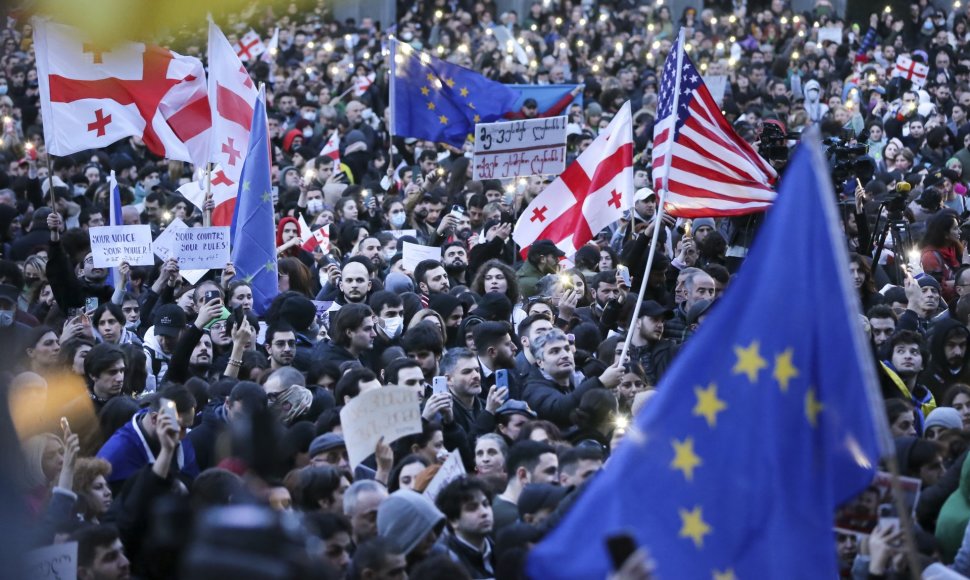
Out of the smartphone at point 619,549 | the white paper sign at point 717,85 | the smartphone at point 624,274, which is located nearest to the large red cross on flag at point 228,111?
the smartphone at point 624,274

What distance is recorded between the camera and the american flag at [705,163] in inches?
380

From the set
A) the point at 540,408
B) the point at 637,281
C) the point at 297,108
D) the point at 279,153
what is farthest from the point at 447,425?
the point at 297,108

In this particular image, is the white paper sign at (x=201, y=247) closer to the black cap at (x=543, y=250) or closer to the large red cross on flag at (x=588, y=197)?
the black cap at (x=543, y=250)

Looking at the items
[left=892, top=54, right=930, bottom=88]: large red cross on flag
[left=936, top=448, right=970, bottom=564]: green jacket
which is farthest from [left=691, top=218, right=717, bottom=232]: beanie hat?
[left=892, top=54, right=930, bottom=88]: large red cross on flag

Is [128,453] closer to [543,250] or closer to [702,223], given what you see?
[543,250]

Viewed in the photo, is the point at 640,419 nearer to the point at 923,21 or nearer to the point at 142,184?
the point at 142,184

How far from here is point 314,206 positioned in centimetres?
1439

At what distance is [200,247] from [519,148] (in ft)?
9.92

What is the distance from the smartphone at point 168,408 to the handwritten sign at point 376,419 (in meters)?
0.74

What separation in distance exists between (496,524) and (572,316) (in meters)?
4.14

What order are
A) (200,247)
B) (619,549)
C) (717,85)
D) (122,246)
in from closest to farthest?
(619,549) < (200,247) < (122,246) < (717,85)

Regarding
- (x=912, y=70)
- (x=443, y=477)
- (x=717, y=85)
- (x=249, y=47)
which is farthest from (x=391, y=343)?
(x=249, y=47)

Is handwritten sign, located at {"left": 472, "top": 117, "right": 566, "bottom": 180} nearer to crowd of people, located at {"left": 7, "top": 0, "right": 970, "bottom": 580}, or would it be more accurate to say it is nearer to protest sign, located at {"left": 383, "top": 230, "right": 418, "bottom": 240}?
crowd of people, located at {"left": 7, "top": 0, "right": 970, "bottom": 580}

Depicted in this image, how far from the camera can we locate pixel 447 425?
7.65 m
